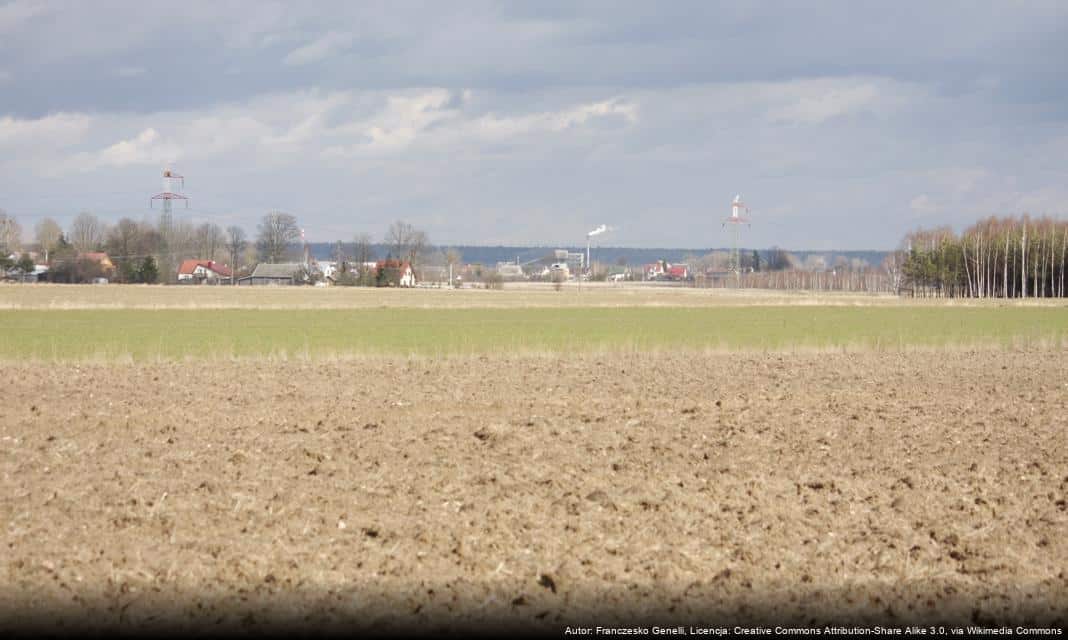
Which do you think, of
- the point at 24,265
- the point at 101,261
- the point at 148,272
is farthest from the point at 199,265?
the point at 24,265

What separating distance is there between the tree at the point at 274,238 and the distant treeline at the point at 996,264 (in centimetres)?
10917

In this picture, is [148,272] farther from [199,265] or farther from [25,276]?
[199,265]

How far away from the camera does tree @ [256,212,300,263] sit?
194m

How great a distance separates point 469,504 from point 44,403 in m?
12.4

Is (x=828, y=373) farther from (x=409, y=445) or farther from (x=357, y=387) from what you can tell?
(x=409, y=445)

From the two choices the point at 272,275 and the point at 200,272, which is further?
the point at 200,272

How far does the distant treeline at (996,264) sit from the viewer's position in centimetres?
14262

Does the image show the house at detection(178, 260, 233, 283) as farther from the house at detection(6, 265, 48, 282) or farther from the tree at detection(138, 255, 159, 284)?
the house at detection(6, 265, 48, 282)

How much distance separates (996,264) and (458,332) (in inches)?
4841

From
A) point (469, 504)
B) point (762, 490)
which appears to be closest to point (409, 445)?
point (469, 504)

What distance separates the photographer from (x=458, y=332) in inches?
1997

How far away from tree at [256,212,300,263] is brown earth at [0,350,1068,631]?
579 feet

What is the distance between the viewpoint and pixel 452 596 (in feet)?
31.7

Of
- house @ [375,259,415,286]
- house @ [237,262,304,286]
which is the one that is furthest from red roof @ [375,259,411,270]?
house @ [237,262,304,286]
